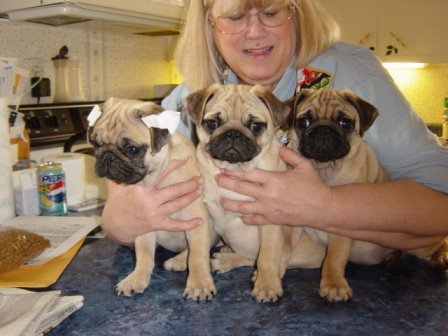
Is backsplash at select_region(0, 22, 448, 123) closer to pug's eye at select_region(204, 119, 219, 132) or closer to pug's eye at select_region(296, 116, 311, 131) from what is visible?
pug's eye at select_region(204, 119, 219, 132)

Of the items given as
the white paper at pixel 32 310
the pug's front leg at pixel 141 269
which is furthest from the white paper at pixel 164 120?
→ the white paper at pixel 32 310

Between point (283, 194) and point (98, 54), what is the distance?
7.37 feet

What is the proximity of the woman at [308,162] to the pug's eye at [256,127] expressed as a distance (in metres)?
A: 0.11

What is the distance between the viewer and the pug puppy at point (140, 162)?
1.21m

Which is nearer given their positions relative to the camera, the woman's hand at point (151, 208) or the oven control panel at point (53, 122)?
the woman's hand at point (151, 208)

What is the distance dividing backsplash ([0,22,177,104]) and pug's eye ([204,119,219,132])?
167 centimetres

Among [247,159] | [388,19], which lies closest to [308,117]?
[247,159]

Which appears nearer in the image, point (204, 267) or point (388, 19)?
point (204, 267)

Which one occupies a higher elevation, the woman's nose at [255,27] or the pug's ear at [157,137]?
the woman's nose at [255,27]

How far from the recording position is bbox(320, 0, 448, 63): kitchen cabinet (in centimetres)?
385

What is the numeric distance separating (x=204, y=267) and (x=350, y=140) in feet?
2.14

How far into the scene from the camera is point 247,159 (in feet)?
4.29

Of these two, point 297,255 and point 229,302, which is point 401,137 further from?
point 229,302

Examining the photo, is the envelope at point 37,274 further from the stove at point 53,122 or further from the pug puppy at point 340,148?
the stove at point 53,122
